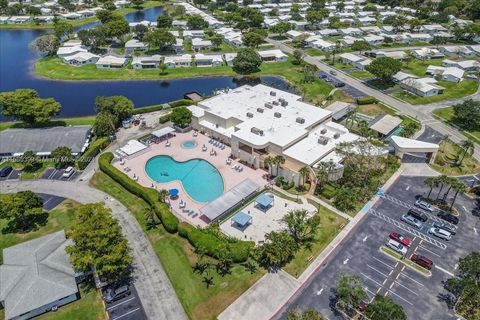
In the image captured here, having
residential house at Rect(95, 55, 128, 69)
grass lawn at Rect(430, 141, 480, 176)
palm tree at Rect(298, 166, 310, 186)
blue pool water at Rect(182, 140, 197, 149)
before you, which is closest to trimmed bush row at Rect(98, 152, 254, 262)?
blue pool water at Rect(182, 140, 197, 149)

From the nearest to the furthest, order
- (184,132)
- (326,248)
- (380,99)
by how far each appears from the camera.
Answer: (326,248) < (184,132) < (380,99)

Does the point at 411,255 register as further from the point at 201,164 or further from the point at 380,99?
the point at 380,99

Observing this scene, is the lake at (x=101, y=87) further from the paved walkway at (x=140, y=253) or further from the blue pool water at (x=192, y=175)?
the blue pool water at (x=192, y=175)

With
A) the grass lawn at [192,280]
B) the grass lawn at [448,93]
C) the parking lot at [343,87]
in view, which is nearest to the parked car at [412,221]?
the grass lawn at [192,280]

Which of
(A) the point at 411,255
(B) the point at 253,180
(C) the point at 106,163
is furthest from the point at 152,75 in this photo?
(A) the point at 411,255

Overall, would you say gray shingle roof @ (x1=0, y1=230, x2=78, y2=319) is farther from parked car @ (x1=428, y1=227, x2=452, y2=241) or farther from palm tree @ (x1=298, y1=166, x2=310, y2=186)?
parked car @ (x1=428, y1=227, x2=452, y2=241)

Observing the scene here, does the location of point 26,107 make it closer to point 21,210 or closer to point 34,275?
point 21,210
